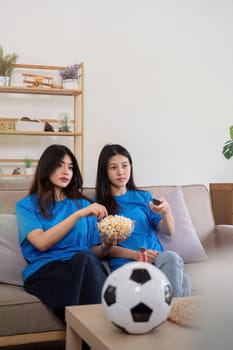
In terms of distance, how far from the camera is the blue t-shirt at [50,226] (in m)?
2.56

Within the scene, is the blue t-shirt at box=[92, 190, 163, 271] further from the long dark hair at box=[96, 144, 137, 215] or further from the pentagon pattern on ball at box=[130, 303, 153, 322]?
the pentagon pattern on ball at box=[130, 303, 153, 322]

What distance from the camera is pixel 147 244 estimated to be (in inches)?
112

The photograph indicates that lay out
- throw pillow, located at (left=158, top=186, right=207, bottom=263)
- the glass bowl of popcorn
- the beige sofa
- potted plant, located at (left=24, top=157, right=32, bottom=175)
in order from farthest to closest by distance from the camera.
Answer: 1. potted plant, located at (left=24, top=157, right=32, bottom=175)
2. throw pillow, located at (left=158, top=186, right=207, bottom=263)
3. the glass bowl of popcorn
4. the beige sofa

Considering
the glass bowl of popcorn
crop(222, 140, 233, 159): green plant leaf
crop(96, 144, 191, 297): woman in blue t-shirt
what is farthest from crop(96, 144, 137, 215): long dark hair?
crop(222, 140, 233, 159): green plant leaf

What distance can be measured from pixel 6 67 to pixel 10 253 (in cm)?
175

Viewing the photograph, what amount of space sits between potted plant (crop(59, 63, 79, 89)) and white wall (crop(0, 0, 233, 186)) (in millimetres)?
213

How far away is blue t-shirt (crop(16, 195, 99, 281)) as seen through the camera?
101 inches

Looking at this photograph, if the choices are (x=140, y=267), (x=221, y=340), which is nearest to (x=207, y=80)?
(x=140, y=267)

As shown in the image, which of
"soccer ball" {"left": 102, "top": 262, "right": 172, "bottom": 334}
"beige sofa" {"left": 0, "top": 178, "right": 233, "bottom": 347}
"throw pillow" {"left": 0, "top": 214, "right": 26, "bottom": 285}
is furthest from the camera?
"throw pillow" {"left": 0, "top": 214, "right": 26, "bottom": 285}

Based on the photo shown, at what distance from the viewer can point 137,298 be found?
1511mm

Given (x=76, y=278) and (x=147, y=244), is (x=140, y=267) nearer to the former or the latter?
(x=76, y=278)

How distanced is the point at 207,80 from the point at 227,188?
1.06 meters

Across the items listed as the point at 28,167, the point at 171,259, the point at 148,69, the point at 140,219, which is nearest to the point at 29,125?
the point at 28,167

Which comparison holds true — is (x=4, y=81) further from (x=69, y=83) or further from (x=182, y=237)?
(x=182, y=237)
